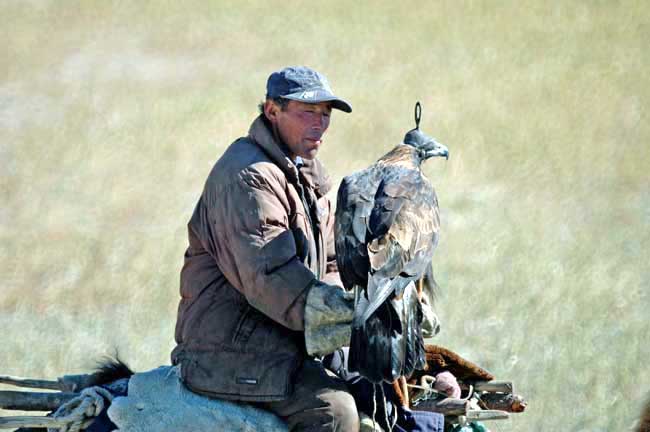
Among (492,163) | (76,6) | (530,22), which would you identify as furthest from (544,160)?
(76,6)

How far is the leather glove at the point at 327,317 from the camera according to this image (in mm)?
4715

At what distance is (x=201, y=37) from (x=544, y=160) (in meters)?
5.84

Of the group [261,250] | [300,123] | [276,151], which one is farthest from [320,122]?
[261,250]

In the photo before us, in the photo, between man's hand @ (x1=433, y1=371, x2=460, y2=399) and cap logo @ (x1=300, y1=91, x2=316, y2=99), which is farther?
man's hand @ (x1=433, y1=371, x2=460, y2=399)

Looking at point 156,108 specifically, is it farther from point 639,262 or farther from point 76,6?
point 639,262

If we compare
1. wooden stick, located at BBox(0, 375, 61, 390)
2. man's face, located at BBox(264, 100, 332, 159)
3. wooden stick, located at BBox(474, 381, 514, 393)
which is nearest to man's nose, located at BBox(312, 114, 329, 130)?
man's face, located at BBox(264, 100, 332, 159)

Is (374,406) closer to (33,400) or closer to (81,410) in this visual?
(81,410)

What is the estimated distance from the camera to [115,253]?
1248 cm

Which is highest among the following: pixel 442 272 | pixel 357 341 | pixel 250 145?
pixel 250 145

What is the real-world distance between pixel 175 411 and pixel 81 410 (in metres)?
0.44

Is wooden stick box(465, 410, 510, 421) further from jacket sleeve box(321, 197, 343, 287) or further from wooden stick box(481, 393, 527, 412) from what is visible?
jacket sleeve box(321, 197, 343, 287)

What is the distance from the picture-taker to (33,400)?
549 centimetres

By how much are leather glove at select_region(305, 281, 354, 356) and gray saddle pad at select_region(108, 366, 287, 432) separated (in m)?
0.41

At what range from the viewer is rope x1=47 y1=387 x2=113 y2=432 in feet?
16.9
